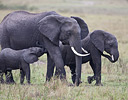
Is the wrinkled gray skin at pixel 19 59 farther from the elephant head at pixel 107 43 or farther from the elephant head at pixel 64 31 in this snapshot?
the elephant head at pixel 107 43

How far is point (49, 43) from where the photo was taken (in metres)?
11.1

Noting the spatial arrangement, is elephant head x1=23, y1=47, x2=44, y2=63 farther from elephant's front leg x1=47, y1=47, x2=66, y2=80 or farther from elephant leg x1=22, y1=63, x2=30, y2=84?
elephant's front leg x1=47, y1=47, x2=66, y2=80

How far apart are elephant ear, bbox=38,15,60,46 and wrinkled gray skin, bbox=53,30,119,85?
1.21 m

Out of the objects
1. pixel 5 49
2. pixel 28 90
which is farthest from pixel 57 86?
pixel 5 49

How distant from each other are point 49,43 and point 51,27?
43 centimetres

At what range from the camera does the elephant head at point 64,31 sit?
34.9ft

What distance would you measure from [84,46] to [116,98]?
3.09 metres

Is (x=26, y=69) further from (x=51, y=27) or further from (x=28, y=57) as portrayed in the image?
(x=51, y=27)

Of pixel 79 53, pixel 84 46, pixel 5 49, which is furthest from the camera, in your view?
pixel 84 46

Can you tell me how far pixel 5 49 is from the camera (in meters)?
11.3

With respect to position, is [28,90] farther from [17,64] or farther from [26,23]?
[26,23]

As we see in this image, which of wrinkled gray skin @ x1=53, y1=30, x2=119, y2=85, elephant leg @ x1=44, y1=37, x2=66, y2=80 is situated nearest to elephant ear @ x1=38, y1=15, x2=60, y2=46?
elephant leg @ x1=44, y1=37, x2=66, y2=80

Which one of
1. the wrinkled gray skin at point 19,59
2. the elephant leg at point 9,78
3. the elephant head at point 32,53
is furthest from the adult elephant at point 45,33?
the elephant leg at point 9,78

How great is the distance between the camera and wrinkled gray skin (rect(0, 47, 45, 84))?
11.1 meters
